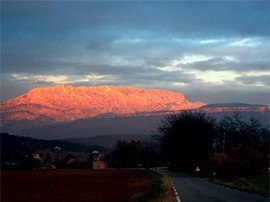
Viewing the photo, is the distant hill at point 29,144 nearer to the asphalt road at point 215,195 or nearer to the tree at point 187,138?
the tree at point 187,138

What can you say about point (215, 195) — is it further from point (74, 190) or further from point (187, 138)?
point (187, 138)

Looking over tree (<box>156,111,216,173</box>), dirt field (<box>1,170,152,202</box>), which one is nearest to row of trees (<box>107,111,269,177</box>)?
tree (<box>156,111,216,173</box>)

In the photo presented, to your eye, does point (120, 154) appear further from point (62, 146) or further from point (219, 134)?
point (219, 134)

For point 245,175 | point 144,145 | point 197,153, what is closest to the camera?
point 245,175

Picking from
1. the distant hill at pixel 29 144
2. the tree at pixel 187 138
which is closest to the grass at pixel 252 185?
the tree at pixel 187 138

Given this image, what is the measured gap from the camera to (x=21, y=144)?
461ft

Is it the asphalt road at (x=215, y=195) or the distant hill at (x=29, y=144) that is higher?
the asphalt road at (x=215, y=195)

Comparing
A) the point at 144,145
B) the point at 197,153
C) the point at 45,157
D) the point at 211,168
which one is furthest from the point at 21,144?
the point at 211,168

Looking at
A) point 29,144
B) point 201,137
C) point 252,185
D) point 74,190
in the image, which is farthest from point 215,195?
point 29,144

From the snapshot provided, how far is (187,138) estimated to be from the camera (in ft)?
303

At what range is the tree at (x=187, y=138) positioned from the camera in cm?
9000

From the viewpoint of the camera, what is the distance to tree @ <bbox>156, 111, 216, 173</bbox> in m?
90.0

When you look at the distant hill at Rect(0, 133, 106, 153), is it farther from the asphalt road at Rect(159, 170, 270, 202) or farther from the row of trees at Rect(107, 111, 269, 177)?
the asphalt road at Rect(159, 170, 270, 202)

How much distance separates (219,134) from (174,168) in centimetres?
1437
